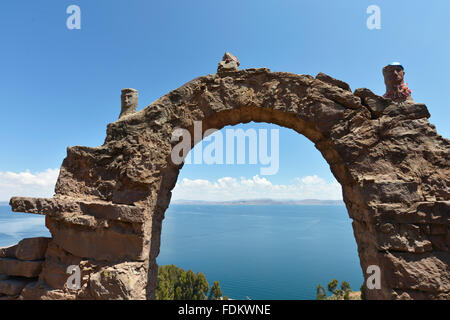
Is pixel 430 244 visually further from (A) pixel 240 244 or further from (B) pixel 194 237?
(B) pixel 194 237

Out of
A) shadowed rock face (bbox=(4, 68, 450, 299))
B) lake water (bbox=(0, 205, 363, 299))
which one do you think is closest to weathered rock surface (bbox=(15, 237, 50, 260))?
shadowed rock face (bbox=(4, 68, 450, 299))

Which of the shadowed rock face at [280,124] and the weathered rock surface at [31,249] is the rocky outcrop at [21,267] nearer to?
the weathered rock surface at [31,249]

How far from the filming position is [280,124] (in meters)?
3.76

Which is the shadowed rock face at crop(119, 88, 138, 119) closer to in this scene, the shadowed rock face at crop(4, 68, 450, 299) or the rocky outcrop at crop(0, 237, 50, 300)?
the shadowed rock face at crop(4, 68, 450, 299)

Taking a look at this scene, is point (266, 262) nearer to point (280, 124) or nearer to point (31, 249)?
point (280, 124)

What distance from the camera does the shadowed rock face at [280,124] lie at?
289 centimetres

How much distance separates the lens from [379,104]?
10.8ft

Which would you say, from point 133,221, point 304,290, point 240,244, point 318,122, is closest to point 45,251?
point 133,221

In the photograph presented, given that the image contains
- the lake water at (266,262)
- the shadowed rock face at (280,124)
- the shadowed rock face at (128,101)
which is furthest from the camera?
the lake water at (266,262)

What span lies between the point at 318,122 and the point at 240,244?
48793mm

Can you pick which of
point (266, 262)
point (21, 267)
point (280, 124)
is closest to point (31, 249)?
point (21, 267)

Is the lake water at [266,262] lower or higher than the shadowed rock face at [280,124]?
lower

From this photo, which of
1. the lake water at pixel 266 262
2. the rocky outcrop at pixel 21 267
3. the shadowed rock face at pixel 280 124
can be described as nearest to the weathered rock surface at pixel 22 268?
the rocky outcrop at pixel 21 267

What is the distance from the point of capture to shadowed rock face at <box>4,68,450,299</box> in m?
2.89
